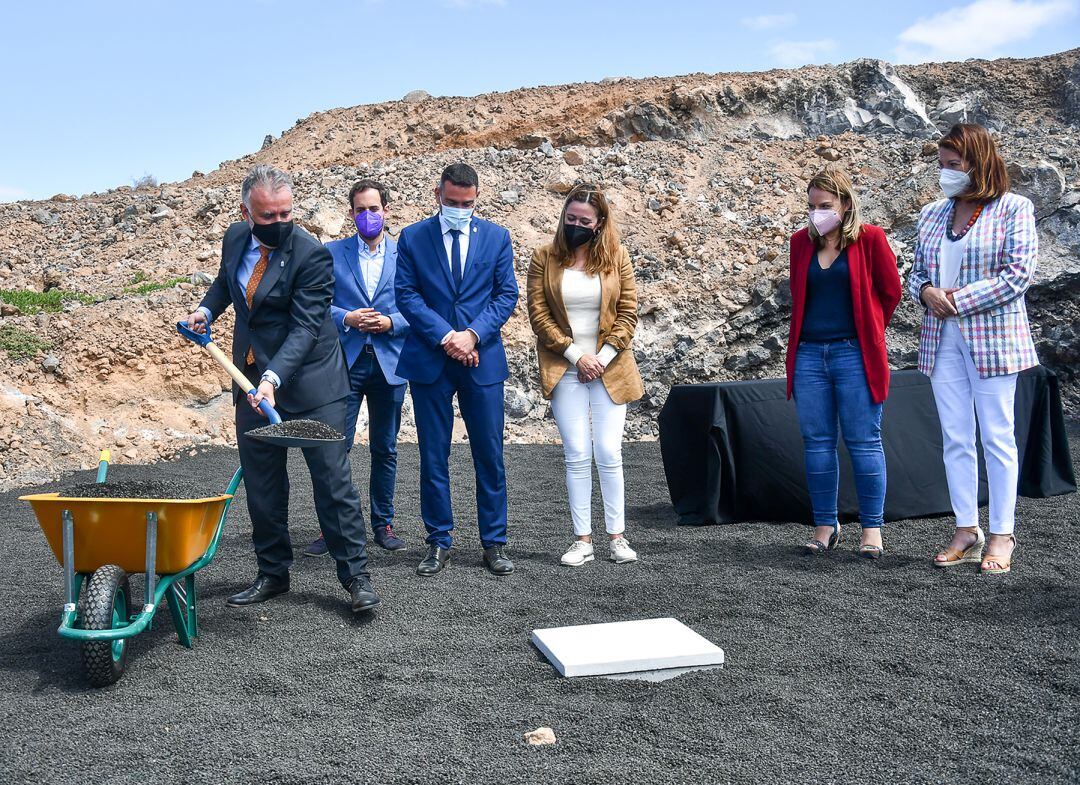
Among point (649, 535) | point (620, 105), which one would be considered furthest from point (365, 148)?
point (649, 535)

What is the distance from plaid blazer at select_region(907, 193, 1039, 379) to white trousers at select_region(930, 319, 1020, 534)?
0.08 meters

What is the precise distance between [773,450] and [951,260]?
1.74 m

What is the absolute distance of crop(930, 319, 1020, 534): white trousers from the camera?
14.7ft

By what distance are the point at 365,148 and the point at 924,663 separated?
18.9 m

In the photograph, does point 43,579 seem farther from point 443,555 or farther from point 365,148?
point 365,148

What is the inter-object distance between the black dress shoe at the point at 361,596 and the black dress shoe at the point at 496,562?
2.89 ft

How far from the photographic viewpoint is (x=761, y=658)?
3.54 metres

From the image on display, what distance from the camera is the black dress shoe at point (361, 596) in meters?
4.07

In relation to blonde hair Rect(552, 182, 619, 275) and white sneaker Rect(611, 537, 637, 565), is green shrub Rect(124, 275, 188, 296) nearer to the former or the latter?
blonde hair Rect(552, 182, 619, 275)

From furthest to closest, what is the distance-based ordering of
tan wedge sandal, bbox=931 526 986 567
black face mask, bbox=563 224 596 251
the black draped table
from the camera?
the black draped table
black face mask, bbox=563 224 596 251
tan wedge sandal, bbox=931 526 986 567

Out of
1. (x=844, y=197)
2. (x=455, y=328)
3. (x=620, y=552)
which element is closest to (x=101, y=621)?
(x=455, y=328)

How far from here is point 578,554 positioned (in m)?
5.05

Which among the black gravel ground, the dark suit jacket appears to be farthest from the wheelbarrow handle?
the black gravel ground

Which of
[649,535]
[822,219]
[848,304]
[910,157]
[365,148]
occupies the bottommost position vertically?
[649,535]
